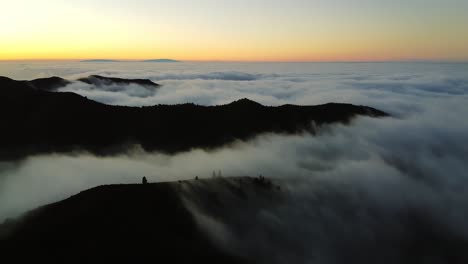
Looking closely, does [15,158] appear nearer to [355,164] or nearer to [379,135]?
[355,164]

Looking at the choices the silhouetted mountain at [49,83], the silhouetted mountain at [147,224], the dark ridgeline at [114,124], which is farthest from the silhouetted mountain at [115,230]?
the silhouetted mountain at [49,83]

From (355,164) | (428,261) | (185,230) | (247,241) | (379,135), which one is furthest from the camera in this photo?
(379,135)

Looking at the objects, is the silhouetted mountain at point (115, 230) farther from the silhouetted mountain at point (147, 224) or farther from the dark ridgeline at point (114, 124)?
the dark ridgeline at point (114, 124)

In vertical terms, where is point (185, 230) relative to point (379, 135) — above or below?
above

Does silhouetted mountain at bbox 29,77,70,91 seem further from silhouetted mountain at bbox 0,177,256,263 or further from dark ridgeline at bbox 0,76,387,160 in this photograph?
silhouetted mountain at bbox 0,177,256,263

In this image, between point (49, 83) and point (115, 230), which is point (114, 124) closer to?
point (115, 230)

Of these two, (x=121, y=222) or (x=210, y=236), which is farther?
(x=210, y=236)

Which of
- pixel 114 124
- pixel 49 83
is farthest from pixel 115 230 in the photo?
pixel 49 83

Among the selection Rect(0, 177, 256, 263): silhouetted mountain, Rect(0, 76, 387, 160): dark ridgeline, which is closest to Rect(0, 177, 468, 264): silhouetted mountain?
Rect(0, 177, 256, 263): silhouetted mountain

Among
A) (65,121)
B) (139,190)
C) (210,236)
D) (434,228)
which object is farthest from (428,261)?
(65,121)
